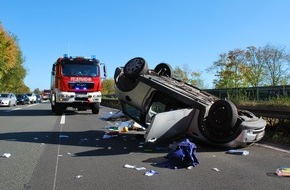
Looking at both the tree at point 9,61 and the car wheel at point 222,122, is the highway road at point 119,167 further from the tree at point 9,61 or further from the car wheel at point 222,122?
the tree at point 9,61

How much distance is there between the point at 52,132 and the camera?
12523 millimetres

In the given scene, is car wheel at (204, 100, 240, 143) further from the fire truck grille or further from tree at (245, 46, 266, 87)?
tree at (245, 46, 266, 87)

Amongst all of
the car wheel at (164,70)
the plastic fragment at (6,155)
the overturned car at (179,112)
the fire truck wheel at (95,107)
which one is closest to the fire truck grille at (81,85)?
the fire truck wheel at (95,107)

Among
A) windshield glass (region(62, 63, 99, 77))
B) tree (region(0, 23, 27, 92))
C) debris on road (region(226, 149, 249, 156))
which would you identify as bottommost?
debris on road (region(226, 149, 249, 156))

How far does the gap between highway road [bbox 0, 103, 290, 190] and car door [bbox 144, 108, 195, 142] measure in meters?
0.33

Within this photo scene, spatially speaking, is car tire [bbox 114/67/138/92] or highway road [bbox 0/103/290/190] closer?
highway road [bbox 0/103/290/190]

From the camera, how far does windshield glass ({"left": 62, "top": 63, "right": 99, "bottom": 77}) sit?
20.8m

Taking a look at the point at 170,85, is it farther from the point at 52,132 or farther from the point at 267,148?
the point at 52,132

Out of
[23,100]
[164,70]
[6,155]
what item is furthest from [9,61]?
[6,155]

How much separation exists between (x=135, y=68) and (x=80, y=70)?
451 inches

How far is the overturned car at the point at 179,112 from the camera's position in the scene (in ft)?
27.8

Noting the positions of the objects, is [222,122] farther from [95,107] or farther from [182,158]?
[95,107]

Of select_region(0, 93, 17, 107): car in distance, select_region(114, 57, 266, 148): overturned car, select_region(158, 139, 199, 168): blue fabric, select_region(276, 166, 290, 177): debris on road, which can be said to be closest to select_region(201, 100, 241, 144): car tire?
select_region(114, 57, 266, 148): overturned car

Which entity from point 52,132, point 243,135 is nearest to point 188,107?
point 243,135
